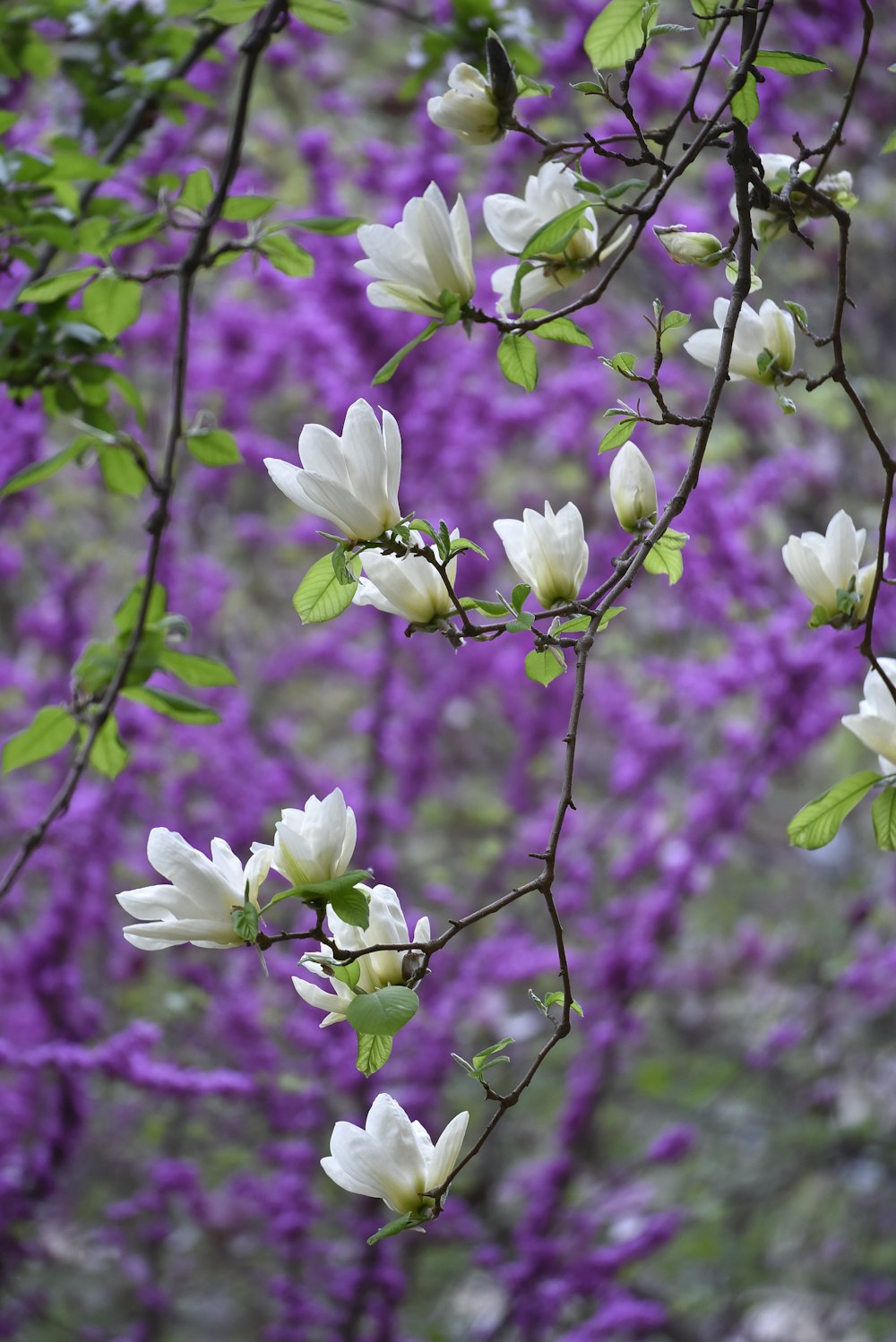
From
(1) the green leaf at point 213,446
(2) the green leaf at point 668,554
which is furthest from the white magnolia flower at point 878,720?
(1) the green leaf at point 213,446

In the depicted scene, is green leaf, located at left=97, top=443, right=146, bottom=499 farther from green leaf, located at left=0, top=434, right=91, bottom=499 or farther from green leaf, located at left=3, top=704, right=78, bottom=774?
green leaf, located at left=3, top=704, right=78, bottom=774

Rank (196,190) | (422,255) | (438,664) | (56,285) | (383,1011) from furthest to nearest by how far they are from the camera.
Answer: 1. (438,664)
2. (196,190)
3. (56,285)
4. (422,255)
5. (383,1011)

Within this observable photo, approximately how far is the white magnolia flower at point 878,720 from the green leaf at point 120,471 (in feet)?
2.03

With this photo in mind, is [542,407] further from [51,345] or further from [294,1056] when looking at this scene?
[51,345]

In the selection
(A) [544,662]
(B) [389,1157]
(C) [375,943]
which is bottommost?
(B) [389,1157]

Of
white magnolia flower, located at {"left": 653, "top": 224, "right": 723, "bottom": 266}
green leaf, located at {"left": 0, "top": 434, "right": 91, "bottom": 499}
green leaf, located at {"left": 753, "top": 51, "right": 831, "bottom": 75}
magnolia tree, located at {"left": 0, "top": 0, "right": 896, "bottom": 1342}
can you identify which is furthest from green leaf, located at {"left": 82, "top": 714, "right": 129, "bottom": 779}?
green leaf, located at {"left": 753, "top": 51, "right": 831, "bottom": 75}

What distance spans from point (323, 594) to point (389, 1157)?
11.6 inches

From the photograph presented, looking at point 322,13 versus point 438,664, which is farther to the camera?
point 438,664

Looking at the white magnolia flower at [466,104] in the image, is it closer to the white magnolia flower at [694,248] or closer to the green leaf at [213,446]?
the white magnolia flower at [694,248]

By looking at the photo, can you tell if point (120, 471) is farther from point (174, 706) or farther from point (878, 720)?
point (878, 720)

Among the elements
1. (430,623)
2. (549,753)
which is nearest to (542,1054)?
(430,623)

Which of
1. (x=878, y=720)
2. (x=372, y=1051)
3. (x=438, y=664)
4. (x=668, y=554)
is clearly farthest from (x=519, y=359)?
Result: (x=438, y=664)

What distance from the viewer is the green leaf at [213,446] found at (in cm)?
105

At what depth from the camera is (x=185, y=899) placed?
2.00ft
